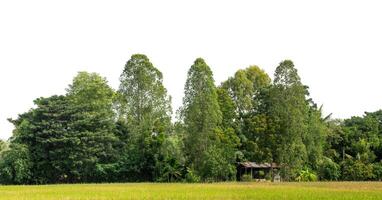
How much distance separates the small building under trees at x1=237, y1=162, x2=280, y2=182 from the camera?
5775cm

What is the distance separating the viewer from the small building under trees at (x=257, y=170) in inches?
2274

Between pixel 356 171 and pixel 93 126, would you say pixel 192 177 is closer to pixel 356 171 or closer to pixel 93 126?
pixel 93 126

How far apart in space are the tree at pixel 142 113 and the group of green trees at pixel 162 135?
0.11m

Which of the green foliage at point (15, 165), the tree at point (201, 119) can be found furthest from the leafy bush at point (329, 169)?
the green foliage at point (15, 165)

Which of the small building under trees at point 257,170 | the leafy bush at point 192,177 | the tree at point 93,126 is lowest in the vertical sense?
the leafy bush at point 192,177

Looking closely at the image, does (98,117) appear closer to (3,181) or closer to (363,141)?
(3,181)

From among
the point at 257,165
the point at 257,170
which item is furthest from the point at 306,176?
the point at 257,170

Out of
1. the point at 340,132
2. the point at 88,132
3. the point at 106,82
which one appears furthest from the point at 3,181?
the point at 340,132

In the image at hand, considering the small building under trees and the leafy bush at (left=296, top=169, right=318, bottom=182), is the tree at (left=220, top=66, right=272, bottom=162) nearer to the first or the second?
the small building under trees

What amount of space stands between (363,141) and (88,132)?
105 ft

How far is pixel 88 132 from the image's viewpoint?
52.8 metres

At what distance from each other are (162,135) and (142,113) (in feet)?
12.4

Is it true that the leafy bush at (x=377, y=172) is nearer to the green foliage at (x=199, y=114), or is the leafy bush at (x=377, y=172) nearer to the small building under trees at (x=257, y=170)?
the small building under trees at (x=257, y=170)

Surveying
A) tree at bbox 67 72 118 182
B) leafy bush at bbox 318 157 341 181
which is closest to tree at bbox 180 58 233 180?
tree at bbox 67 72 118 182
